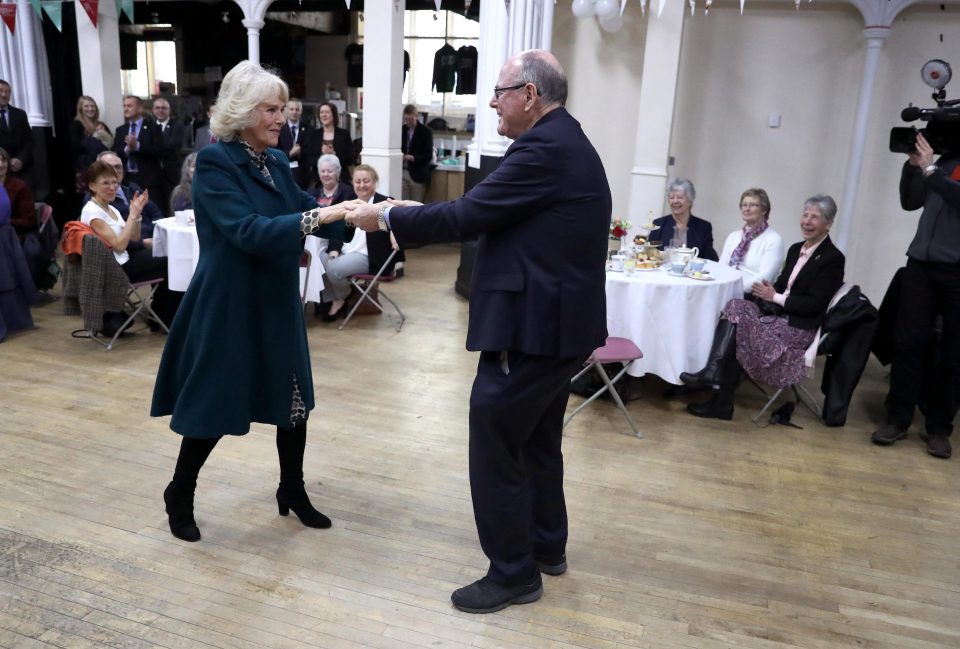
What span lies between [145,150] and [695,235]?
581cm

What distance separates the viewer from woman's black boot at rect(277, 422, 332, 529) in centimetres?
293

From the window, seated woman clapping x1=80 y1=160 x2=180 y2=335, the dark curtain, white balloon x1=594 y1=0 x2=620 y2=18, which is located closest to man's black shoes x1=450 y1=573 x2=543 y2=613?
seated woman clapping x1=80 y1=160 x2=180 y2=335

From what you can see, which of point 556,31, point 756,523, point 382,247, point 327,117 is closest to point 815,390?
point 756,523

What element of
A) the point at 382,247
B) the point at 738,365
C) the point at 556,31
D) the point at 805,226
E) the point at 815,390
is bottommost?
the point at 815,390

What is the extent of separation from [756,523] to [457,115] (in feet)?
38.6

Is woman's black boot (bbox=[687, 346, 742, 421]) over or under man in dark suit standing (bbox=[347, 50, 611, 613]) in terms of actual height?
under

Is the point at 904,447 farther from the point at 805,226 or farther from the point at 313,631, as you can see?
the point at 313,631

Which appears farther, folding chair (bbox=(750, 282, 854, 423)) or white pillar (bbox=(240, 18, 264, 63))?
white pillar (bbox=(240, 18, 264, 63))

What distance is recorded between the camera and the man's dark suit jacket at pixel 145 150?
8.12 meters

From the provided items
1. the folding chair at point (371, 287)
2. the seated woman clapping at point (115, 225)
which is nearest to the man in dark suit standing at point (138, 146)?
the seated woman clapping at point (115, 225)

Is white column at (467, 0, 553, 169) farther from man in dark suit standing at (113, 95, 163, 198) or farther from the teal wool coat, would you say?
the teal wool coat

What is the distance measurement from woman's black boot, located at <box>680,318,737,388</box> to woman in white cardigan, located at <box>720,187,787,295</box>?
42 cm

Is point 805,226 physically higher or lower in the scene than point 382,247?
higher

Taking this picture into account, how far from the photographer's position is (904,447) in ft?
13.9
